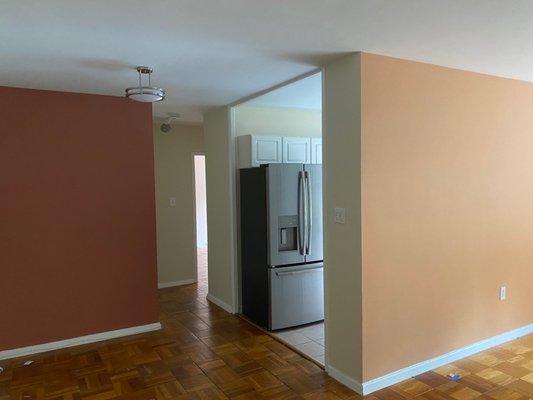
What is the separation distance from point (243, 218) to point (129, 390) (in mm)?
1959

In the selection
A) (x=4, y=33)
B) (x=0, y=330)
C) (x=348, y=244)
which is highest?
(x=4, y=33)

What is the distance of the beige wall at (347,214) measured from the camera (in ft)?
8.73

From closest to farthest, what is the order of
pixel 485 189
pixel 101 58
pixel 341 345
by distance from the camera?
pixel 101 58
pixel 341 345
pixel 485 189

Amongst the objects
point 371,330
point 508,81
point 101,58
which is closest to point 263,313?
point 371,330

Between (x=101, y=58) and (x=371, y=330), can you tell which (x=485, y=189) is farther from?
(x=101, y=58)

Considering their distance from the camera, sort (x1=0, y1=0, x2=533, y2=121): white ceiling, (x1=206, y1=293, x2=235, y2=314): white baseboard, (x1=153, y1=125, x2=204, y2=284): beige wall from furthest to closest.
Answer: (x1=153, y1=125, x2=204, y2=284): beige wall, (x1=206, y1=293, x2=235, y2=314): white baseboard, (x1=0, y1=0, x2=533, y2=121): white ceiling

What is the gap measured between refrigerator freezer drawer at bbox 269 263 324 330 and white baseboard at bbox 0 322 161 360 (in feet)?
3.92

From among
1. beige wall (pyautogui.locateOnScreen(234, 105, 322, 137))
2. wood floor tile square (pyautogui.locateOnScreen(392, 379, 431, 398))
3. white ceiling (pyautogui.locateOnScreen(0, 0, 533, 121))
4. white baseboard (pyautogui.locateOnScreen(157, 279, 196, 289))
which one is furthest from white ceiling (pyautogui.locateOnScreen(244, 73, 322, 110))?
white baseboard (pyautogui.locateOnScreen(157, 279, 196, 289))

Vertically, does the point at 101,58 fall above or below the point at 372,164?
above

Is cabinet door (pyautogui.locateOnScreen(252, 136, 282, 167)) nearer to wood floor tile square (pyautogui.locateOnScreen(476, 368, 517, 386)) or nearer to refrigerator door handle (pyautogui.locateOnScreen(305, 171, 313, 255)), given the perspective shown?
refrigerator door handle (pyautogui.locateOnScreen(305, 171, 313, 255))

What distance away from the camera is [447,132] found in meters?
3.02

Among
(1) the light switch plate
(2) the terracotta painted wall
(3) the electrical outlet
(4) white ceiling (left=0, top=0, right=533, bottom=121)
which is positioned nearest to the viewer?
(4) white ceiling (left=0, top=0, right=533, bottom=121)

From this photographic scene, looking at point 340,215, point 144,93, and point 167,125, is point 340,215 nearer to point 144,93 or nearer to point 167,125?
point 144,93

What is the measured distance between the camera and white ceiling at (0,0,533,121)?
1.91m
